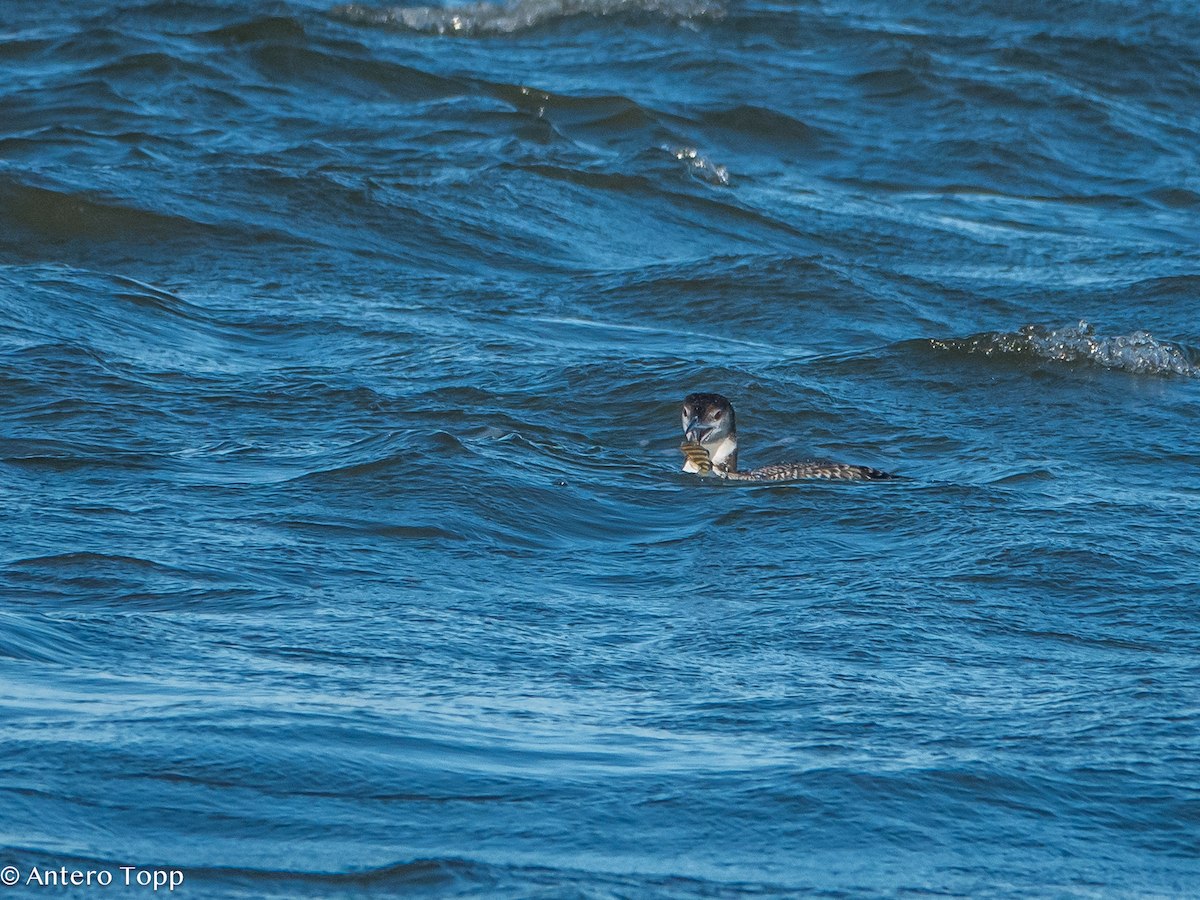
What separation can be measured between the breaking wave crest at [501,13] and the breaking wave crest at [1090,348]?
33.8 feet

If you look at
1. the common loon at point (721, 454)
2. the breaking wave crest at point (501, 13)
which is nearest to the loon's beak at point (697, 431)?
the common loon at point (721, 454)

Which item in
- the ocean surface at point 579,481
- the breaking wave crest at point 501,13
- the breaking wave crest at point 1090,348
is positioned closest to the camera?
the ocean surface at point 579,481

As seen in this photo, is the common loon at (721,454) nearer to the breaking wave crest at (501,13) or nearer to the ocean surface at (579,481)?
the ocean surface at (579,481)

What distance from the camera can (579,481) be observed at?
7.94 metres

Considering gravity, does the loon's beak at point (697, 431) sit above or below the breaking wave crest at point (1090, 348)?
below

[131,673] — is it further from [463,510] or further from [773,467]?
[773,467]

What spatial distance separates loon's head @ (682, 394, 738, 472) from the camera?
8.00 m

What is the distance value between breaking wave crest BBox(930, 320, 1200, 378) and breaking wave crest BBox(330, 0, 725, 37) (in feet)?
33.8

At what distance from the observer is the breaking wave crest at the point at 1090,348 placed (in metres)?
10.0

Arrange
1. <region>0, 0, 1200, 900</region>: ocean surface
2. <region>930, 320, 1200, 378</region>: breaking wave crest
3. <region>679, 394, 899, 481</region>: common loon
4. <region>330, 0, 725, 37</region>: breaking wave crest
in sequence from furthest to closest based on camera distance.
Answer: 1. <region>330, 0, 725, 37</region>: breaking wave crest
2. <region>930, 320, 1200, 378</region>: breaking wave crest
3. <region>679, 394, 899, 481</region>: common loon
4. <region>0, 0, 1200, 900</region>: ocean surface

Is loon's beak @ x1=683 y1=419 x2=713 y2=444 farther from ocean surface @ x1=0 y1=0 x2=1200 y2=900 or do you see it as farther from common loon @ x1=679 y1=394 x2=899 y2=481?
ocean surface @ x1=0 y1=0 x2=1200 y2=900

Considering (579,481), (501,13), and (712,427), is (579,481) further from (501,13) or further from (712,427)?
(501,13)

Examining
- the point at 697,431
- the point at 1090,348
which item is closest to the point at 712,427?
the point at 697,431

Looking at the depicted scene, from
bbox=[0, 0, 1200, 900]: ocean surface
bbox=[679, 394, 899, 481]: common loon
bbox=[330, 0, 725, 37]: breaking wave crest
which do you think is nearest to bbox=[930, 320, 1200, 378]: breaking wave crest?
bbox=[0, 0, 1200, 900]: ocean surface
